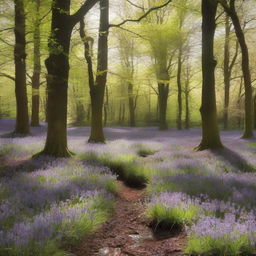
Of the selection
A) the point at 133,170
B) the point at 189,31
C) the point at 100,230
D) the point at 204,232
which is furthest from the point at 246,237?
the point at 189,31

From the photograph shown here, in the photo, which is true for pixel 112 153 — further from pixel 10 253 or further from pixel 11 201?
pixel 10 253

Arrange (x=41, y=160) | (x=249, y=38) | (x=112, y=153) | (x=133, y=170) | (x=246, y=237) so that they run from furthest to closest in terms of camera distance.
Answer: (x=249, y=38) → (x=112, y=153) → (x=41, y=160) → (x=133, y=170) → (x=246, y=237)

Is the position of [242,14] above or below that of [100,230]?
above

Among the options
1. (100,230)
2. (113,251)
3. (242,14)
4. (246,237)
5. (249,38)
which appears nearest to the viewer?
(246,237)

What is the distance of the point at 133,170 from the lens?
8.78 meters

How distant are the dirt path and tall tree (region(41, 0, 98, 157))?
5.41m

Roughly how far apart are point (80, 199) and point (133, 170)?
376 cm

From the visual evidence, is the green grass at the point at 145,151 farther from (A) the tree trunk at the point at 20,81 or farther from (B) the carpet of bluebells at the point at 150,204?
(A) the tree trunk at the point at 20,81

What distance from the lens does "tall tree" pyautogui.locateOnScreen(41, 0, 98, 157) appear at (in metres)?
10.2

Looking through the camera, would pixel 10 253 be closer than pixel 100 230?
Yes

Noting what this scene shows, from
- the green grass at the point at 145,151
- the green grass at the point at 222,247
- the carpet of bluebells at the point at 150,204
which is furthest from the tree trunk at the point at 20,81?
the green grass at the point at 222,247

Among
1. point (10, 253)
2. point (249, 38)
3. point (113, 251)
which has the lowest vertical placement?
point (113, 251)

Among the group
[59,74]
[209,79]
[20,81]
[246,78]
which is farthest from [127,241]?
[246,78]

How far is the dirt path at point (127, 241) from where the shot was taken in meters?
4.02
